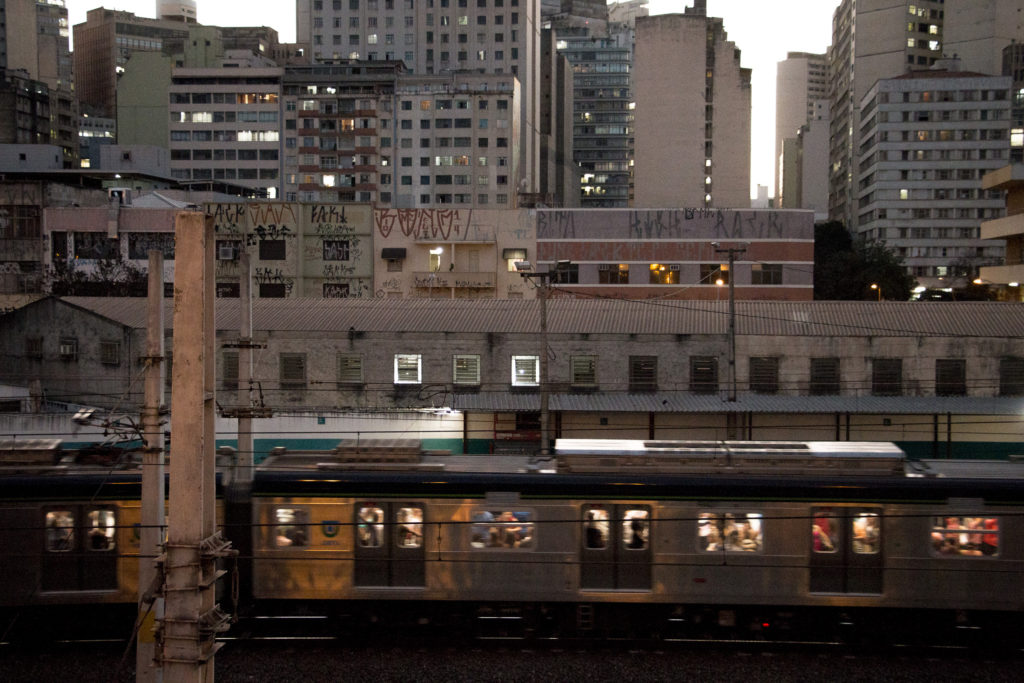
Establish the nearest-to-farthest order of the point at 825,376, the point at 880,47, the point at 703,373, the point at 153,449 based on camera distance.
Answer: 1. the point at 153,449
2. the point at 825,376
3. the point at 703,373
4. the point at 880,47

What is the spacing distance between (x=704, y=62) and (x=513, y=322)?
66177 mm

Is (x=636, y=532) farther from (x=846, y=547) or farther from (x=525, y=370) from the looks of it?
(x=525, y=370)

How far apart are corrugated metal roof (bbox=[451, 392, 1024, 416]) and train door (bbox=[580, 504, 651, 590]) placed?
12.0m

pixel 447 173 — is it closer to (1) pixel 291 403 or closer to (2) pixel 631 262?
(2) pixel 631 262

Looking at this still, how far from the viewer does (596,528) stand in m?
13.9

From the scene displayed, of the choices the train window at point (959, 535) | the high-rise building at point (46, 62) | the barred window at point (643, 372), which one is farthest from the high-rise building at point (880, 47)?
the train window at point (959, 535)

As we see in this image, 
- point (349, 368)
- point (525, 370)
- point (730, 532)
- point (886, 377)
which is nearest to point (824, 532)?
point (730, 532)

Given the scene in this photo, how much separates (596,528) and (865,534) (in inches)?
162

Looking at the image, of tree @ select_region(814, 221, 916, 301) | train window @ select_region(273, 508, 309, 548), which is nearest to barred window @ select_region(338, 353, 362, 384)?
train window @ select_region(273, 508, 309, 548)

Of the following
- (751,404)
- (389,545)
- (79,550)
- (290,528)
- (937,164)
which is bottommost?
(79,550)

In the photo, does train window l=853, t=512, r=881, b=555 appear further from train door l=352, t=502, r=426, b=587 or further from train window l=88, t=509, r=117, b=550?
train window l=88, t=509, r=117, b=550

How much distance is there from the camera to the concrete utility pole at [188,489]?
596 centimetres

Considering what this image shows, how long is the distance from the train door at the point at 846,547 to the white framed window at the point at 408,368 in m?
→ 17.7

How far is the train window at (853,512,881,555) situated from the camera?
13.7 meters
